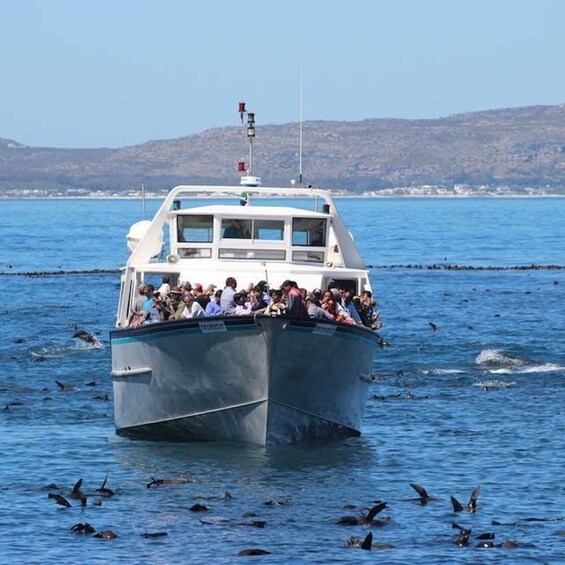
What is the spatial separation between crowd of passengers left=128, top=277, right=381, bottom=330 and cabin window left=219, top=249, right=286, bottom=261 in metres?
1.89

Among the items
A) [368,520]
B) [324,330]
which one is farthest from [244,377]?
[368,520]

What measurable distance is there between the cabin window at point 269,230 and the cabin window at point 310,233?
30cm

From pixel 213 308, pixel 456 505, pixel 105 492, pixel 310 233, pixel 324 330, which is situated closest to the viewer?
pixel 456 505

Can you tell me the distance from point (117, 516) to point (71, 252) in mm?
100120

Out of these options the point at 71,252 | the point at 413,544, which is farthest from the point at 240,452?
the point at 71,252

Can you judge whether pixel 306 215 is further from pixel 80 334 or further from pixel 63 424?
pixel 80 334

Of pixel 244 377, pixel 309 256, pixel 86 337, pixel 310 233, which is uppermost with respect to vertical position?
pixel 310 233

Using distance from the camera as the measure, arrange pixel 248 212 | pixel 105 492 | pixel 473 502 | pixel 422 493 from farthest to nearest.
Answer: pixel 248 212
pixel 105 492
pixel 422 493
pixel 473 502

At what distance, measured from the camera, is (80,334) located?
5272 centimetres

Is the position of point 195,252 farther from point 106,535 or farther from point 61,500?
point 106,535

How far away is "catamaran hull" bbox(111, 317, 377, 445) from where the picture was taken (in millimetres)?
29156

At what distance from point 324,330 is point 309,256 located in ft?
19.2

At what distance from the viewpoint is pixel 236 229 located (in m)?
34.8

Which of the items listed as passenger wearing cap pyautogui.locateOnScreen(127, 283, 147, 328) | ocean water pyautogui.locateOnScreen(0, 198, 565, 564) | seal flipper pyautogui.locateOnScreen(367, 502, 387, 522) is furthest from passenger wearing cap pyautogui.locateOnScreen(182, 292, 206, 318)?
seal flipper pyautogui.locateOnScreen(367, 502, 387, 522)
